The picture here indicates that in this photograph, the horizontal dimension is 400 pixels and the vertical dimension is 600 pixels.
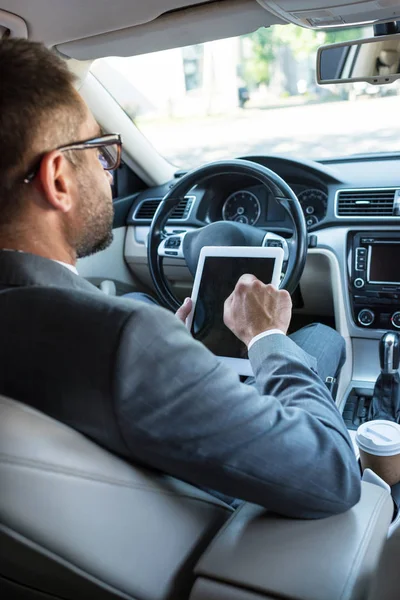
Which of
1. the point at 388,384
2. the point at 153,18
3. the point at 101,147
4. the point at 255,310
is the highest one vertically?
the point at 153,18

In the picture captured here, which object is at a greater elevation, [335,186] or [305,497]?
[335,186]

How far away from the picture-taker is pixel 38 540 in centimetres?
91

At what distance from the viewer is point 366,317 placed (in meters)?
2.77

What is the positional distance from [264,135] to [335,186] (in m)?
2.49

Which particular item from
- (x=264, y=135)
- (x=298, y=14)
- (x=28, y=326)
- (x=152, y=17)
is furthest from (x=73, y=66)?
(x=264, y=135)

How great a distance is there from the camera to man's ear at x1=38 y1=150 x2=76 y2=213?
1.15 metres

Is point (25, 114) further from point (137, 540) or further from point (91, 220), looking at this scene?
point (137, 540)

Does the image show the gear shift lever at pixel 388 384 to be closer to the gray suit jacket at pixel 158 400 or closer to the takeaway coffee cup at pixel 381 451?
the takeaway coffee cup at pixel 381 451

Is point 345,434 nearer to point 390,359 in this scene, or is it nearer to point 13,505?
point 13,505

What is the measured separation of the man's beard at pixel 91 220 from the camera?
124 cm

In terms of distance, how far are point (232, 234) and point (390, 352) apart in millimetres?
774

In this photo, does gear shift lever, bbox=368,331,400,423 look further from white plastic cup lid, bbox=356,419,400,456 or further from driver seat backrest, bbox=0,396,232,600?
driver seat backrest, bbox=0,396,232,600

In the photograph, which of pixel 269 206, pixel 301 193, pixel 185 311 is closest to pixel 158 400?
pixel 185 311

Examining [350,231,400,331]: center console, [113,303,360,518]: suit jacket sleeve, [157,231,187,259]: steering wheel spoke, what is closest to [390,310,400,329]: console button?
[350,231,400,331]: center console
